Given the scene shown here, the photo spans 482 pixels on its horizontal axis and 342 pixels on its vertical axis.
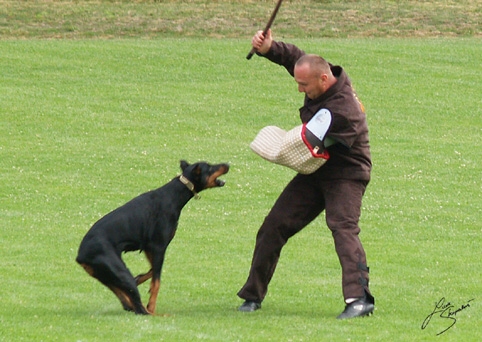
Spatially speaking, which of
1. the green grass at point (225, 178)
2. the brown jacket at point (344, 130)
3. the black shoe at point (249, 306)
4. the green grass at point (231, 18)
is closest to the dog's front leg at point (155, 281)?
the green grass at point (225, 178)

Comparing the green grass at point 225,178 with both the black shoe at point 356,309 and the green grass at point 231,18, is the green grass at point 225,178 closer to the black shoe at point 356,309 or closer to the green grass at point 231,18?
the black shoe at point 356,309

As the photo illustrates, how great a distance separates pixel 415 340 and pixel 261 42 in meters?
2.91

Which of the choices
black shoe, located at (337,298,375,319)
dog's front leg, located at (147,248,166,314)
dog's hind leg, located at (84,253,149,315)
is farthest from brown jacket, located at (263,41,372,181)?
dog's hind leg, located at (84,253,149,315)

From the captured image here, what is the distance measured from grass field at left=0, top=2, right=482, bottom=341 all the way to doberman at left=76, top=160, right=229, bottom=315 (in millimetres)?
267

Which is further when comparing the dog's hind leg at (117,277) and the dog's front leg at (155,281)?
the dog's front leg at (155,281)

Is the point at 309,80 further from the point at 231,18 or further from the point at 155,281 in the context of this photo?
the point at 231,18

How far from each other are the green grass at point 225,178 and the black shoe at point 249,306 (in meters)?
0.13

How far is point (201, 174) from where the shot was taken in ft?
30.9

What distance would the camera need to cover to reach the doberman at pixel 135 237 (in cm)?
855

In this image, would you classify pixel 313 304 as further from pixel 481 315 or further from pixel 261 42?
pixel 261 42

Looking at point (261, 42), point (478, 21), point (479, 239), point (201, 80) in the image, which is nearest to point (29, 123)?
point (201, 80)

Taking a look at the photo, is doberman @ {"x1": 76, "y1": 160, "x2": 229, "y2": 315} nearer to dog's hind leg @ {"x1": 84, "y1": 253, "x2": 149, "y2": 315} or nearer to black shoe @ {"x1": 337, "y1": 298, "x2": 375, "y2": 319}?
dog's hind leg @ {"x1": 84, "y1": 253, "x2": 149, "y2": 315}

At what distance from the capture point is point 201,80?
24.8 metres

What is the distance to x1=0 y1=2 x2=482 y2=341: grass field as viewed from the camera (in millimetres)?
8734
